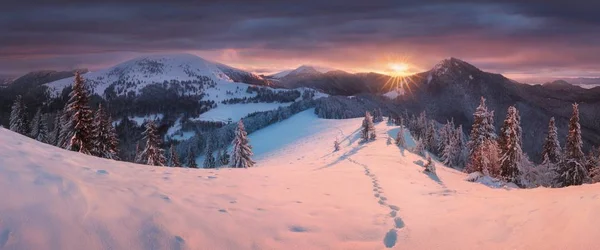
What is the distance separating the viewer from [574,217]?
801 centimetres

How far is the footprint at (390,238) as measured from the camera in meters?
8.74

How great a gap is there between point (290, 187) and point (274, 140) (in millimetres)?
110968

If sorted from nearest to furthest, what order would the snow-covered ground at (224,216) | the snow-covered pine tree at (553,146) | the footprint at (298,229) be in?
the snow-covered ground at (224,216), the footprint at (298,229), the snow-covered pine tree at (553,146)

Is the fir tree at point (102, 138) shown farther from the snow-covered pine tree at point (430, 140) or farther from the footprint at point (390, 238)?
the snow-covered pine tree at point (430, 140)

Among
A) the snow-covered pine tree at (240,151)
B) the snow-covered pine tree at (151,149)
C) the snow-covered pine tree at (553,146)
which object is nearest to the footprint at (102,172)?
the snow-covered pine tree at (151,149)

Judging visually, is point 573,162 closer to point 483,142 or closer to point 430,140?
point 483,142

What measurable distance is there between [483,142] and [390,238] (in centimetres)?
3907

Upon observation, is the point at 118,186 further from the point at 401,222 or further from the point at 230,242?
the point at 401,222

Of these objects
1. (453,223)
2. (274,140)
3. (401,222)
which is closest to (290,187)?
(401,222)

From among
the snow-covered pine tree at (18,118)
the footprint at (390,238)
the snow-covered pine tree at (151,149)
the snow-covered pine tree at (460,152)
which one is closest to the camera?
the footprint at (390,238)

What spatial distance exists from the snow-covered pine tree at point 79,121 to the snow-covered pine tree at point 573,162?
47.7 m

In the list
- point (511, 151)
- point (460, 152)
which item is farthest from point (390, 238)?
point (460, 152)

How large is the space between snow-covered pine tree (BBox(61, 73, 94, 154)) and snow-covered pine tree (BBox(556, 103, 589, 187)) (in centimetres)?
4771

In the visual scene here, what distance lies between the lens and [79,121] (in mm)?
31516
